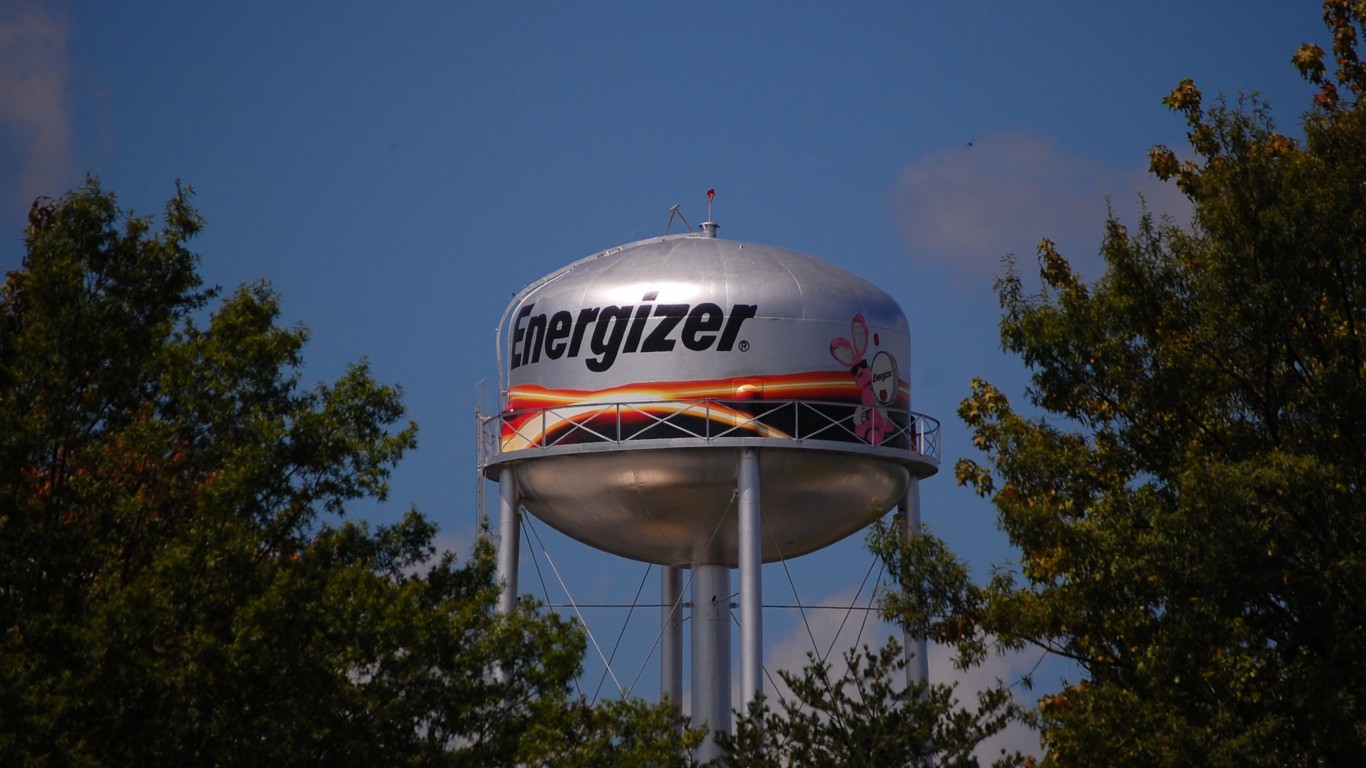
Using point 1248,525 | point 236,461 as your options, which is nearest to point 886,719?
point 1248,525

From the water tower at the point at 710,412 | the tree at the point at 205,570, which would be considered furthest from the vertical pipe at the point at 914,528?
the tree at the point at 205,570

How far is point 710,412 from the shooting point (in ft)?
96.4

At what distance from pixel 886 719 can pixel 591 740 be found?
4.14 meters

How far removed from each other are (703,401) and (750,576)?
9.26 ft

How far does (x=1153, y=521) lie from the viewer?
20.2 metres

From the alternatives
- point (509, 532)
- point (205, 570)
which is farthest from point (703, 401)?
point (205, 570)

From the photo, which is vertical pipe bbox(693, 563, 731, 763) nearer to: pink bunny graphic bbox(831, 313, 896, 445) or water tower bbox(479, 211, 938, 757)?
water tower bbox(479, 211, 938, 757)

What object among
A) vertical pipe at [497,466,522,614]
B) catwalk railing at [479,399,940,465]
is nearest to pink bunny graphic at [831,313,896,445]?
catwalk railing at [479,399,940,465]

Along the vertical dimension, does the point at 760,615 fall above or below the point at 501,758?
above

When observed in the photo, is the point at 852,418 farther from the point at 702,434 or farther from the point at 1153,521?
the point at 1153,521

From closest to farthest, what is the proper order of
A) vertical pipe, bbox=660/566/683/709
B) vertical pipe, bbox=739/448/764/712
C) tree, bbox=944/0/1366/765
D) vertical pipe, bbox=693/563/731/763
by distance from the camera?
tree, bbox=944/0/1366/765 → vertical pipe, bbox=739/448/764/712 → vertical pipe, bbox=693/563/731/763 → vertical pipe, bbox=660/566/683/709

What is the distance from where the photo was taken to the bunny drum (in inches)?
1161

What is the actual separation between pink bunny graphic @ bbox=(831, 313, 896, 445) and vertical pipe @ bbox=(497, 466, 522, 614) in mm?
5752

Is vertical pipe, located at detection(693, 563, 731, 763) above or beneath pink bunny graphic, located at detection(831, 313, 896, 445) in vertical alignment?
beneath
